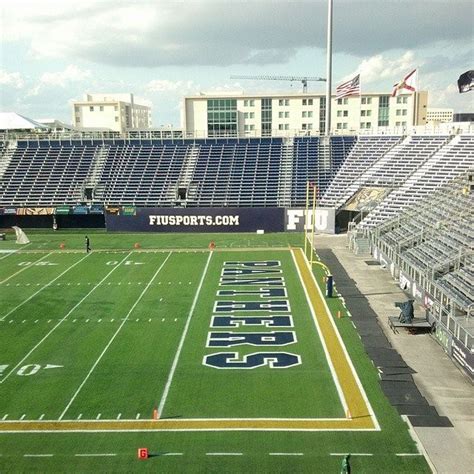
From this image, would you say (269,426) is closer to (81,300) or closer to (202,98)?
(81,300)

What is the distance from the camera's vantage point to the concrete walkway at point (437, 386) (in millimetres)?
12789

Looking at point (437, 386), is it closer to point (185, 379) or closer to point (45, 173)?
point (185, 379)

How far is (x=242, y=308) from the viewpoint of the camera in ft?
78.8

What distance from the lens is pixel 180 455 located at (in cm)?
1296

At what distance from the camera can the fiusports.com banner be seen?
149 feet

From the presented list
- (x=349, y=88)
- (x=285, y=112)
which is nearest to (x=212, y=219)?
(x=349, y=88)

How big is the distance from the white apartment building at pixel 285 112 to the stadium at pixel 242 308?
99.0ft

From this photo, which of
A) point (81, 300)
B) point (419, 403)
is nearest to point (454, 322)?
point (419, 403)

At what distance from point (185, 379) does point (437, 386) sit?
789 centimetres

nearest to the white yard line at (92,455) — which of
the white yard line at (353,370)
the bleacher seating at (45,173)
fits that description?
the white yard line at (353,370)

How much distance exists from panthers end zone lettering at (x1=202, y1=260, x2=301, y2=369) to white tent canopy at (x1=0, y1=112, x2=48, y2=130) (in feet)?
137

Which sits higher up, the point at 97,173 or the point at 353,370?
the point at 97,173

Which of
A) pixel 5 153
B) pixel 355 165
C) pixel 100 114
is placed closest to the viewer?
pixel 355 165

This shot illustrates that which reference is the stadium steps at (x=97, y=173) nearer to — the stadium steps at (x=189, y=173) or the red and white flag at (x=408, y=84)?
the stadium steps at (x=189, y=173)
